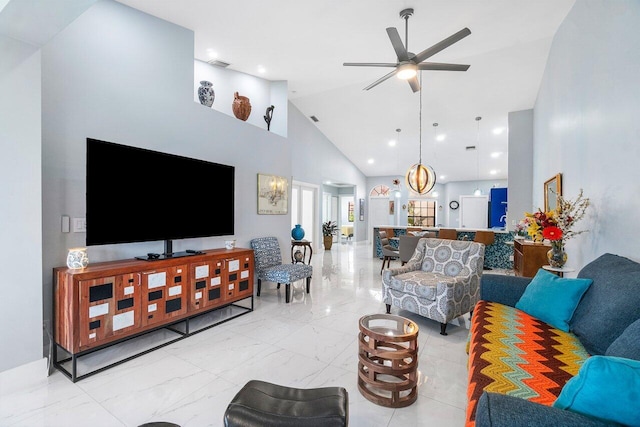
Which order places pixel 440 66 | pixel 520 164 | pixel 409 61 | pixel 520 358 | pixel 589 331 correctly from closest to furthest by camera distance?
1. pixel 520 358
2. pixel 589 331
3. pixel 409 61
4. pixel 440 66
5. pixel 520 164

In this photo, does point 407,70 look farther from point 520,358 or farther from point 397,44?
point 520,358

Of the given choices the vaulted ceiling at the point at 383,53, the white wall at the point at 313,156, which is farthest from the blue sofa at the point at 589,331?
the white wall at the point at 313,156

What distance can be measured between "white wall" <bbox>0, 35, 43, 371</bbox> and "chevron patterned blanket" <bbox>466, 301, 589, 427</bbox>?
2936 mm

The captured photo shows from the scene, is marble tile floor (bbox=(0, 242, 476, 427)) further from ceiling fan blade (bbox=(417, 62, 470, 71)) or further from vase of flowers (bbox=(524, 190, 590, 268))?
ceiling fan blade (bbox=(417, 62, 470, 71))

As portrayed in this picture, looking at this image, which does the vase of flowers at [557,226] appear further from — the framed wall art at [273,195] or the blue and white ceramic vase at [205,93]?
the blue and white ceramic vase at [205,93]

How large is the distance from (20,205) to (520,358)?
3442 millimetres

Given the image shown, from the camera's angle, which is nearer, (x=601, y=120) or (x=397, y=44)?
(x=601, y=120)

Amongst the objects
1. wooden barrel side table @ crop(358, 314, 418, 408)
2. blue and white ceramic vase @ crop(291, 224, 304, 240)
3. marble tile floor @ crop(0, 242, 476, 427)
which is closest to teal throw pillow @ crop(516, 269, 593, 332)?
marble tile floor @ crop(0, 242, 476, 427)

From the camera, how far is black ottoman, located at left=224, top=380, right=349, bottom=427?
4.10ft

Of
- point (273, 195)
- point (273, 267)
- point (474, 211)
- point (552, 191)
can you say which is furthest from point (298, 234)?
point (474, 211)

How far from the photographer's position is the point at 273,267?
13.8ft

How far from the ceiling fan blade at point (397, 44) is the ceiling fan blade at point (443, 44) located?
120 mm

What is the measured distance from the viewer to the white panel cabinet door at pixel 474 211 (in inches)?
450

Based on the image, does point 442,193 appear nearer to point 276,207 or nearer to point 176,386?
point 276,207
